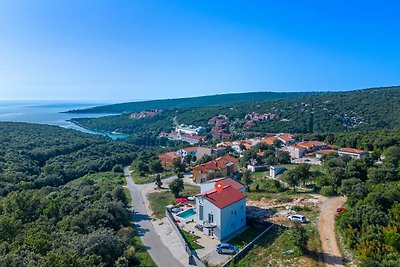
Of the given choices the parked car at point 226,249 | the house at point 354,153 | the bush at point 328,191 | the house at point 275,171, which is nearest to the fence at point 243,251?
the parked car at point 226,249

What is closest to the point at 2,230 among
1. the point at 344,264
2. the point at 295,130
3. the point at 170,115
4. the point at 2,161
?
the point at 344,264

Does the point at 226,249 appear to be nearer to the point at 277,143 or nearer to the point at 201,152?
the point at 201,152

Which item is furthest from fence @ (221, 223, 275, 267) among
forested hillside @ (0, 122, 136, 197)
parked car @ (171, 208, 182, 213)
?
forested hillside @ (0, 122, 136, 197)

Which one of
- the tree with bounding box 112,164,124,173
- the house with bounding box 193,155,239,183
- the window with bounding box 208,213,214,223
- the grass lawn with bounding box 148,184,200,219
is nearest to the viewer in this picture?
the window with bounding box 208,213,214,223

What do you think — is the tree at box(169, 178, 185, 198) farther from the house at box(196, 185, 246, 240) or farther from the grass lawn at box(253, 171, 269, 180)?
A: the grass lawn at box(253, 171, 269, 180)

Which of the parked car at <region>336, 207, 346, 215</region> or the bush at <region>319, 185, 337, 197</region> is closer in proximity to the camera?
the parked car at <region>336, 207, 346, 215</region>

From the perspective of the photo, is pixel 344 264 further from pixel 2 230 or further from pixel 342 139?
pixel 342 139

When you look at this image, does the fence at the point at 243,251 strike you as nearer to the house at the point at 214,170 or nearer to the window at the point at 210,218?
the window at the point at 210,218
